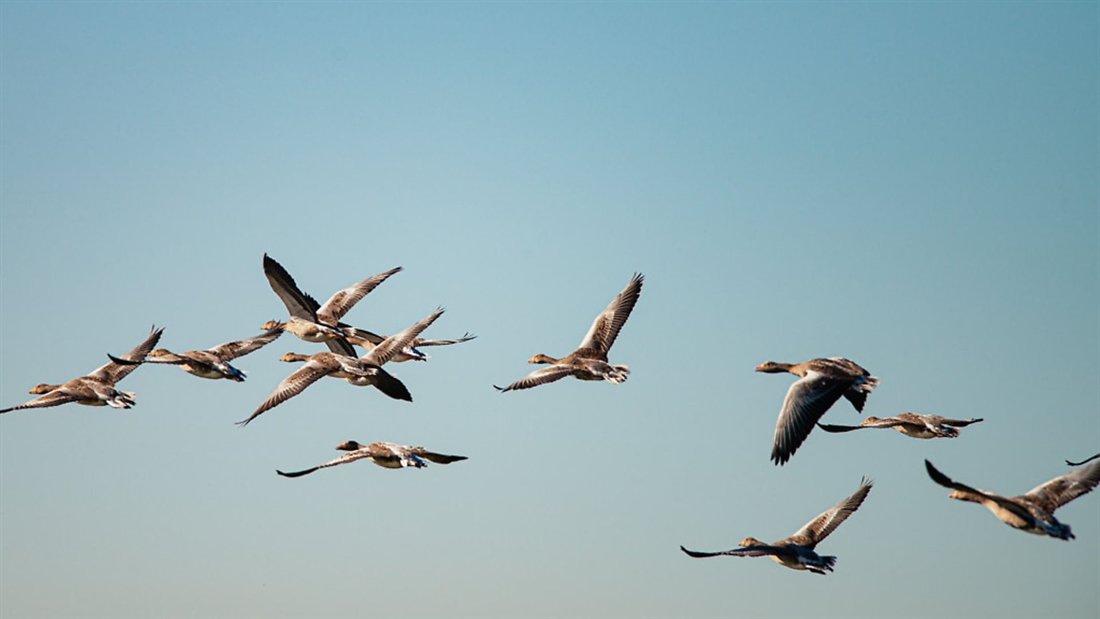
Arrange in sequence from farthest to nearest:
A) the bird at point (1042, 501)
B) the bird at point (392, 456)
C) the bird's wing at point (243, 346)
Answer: the bird's wing at point (243, 346), the bird at point (392, 456), the bird at point (1042, 501)

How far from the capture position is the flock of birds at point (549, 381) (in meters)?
31.3

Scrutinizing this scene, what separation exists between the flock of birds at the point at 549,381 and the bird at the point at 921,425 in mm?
24

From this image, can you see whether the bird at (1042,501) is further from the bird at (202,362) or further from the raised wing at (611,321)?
the bird at (202,362)

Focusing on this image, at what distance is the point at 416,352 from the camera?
39.1m

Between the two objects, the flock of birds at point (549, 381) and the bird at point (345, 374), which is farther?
the bird at point (345, 374)

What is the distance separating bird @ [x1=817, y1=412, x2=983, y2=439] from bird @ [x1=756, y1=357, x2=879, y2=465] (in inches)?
81.6

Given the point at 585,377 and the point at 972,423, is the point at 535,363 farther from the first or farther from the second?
the point at 972,423

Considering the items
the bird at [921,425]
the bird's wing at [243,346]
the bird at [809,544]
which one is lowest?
the bird at [809,544]

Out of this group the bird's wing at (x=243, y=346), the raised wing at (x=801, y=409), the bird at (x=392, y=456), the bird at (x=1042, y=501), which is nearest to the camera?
the bird at (x=1042, y=501)

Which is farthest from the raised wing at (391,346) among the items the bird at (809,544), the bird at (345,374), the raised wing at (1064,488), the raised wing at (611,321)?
the raised wing at (1064,488)

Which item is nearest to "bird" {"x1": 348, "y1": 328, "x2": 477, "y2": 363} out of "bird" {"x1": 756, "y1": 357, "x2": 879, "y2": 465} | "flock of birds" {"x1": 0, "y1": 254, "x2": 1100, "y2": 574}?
"flock of birds" {"x1": 0, "y1": 254, "x2": 1100, "y2": 574}

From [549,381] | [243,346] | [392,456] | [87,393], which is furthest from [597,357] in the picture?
[87,393]

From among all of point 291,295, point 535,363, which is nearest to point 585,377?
point 535,363

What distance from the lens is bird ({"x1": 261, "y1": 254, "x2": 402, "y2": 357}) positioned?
126ft
